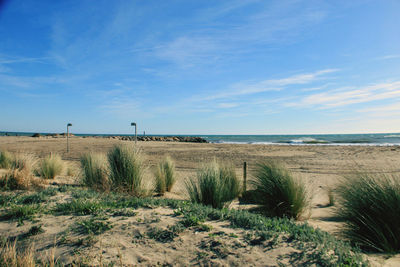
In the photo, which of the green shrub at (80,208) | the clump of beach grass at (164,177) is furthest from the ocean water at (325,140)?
the green shrub at (80,208)

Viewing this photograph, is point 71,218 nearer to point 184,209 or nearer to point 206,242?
point 184,209

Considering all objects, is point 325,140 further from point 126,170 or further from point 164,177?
point 126,170

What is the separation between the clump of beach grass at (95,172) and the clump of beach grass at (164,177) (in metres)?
1.56

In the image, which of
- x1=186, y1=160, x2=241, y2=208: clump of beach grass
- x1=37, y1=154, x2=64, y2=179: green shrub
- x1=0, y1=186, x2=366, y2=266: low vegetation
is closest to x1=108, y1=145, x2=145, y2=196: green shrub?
x1=186, y1=160, x2=241, y2=208: clump of beach grass

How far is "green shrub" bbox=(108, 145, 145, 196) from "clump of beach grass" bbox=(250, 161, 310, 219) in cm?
315

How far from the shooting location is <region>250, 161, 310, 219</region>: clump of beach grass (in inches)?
207

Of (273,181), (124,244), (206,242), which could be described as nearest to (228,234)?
(206,242)

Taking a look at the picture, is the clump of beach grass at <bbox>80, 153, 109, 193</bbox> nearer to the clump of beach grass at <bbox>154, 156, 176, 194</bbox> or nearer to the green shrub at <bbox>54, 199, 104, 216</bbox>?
the clump of beach grass at <bbox>154, 156, 176, 194</bbox>

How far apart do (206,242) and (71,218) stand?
2.33 meters

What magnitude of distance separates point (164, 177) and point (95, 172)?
2146 millimetres

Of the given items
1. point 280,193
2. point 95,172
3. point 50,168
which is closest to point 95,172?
point 95,172

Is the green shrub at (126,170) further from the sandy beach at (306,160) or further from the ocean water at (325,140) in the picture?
the ocean water at (325,140)

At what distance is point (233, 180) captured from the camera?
6.93m

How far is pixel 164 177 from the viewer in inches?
308
